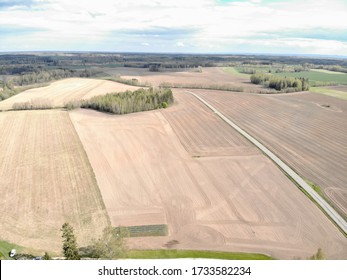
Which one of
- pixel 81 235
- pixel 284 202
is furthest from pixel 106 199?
pixel 284 202

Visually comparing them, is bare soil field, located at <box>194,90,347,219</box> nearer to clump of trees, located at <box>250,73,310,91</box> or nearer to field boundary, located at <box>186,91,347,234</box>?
field boundary, located at <box>186,91,347,234</box>

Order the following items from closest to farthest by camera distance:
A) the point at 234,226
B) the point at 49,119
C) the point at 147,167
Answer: the point at 234,226
the point at 147,167
the point at 49,119

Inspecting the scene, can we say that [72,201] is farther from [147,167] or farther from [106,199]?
[147,167]

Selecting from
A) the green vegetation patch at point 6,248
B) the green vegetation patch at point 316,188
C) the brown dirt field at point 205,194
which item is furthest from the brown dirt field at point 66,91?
the green vegetation patch at point 316,188

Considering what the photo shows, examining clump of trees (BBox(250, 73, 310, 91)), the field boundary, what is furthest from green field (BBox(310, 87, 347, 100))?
the field boundary

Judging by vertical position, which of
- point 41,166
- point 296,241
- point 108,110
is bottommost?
point 296,241

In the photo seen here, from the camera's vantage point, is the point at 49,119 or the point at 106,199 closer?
the point at 106,199

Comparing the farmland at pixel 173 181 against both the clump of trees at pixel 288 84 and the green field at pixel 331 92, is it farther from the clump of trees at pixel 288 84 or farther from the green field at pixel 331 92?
the clump of trees at pixel 288 84
